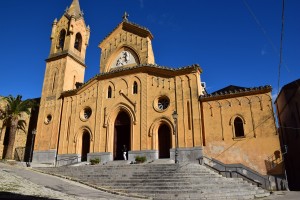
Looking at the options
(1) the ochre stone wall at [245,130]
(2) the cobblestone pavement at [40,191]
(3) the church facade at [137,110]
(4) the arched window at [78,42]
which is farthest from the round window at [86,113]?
(2) the cobblestone pavement at [40,191]

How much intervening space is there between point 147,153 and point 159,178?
654 centimetres

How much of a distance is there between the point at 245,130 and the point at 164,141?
6.73 meters

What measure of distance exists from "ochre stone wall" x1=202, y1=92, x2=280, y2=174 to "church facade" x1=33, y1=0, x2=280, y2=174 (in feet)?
0.21

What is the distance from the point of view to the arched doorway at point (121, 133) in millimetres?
23422

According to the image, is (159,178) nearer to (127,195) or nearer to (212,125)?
(127,195)

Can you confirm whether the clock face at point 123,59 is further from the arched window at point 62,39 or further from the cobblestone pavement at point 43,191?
the cobblestone pavement at point 43,191

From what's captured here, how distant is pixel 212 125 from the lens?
19.9 meters

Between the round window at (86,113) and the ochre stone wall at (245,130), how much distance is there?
37.8 ft

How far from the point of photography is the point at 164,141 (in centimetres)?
2173

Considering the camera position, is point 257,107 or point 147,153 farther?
point 147,153

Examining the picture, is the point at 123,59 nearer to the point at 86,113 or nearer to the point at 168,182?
the point at 86,113

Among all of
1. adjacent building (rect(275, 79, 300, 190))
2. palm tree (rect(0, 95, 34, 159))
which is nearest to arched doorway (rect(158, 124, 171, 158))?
adjacent building (rect(275, 79, 300, 190))

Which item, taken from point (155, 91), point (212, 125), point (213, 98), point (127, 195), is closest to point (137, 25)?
point (155, 91)

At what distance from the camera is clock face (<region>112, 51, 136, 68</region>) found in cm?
2558
